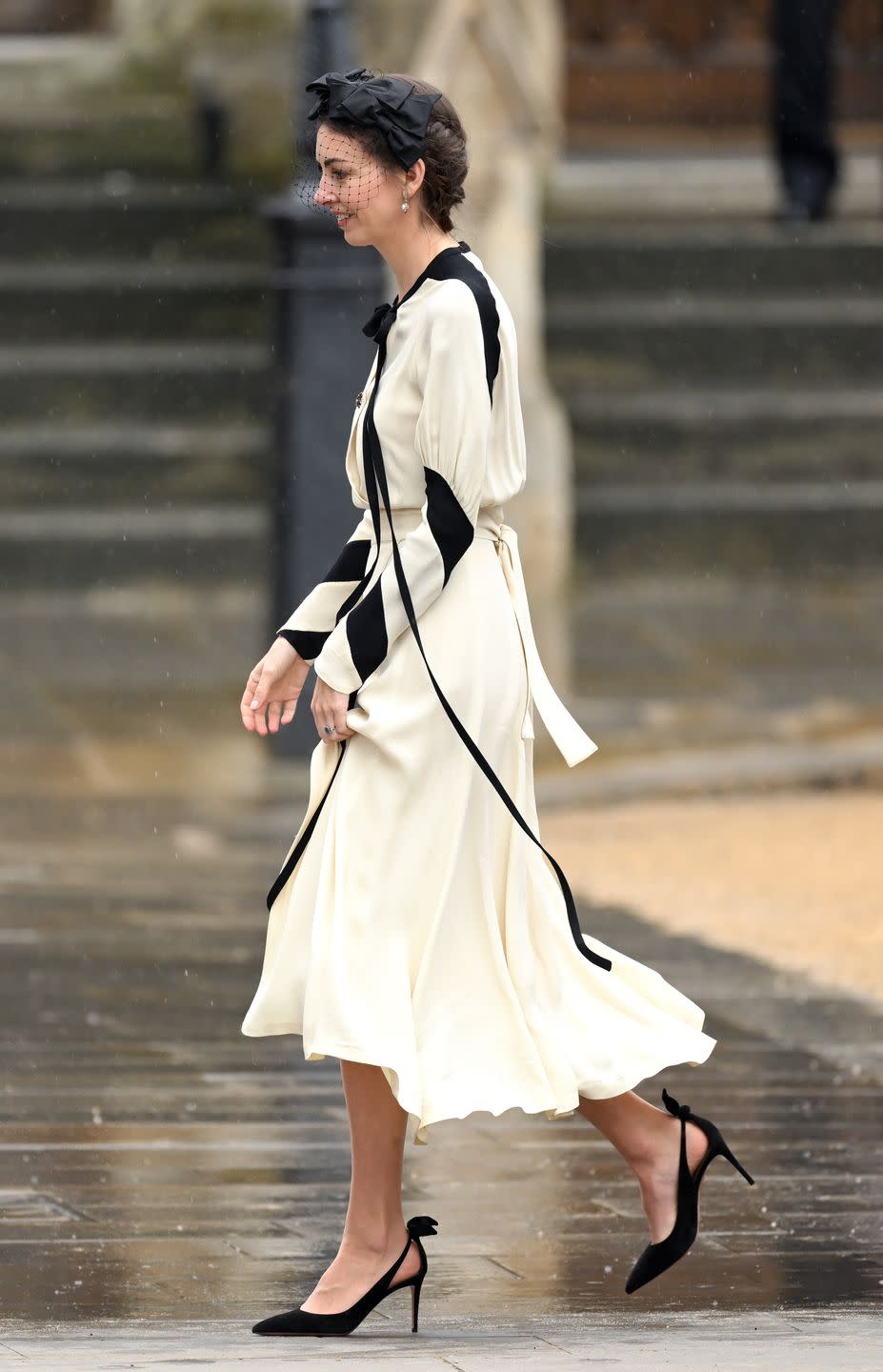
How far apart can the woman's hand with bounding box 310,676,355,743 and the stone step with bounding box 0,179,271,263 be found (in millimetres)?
15079

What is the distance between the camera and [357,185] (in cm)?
473

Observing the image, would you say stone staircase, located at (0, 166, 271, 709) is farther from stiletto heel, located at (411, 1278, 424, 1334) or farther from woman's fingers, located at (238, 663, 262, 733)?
stiletto heel, located at (411, 1278, 424, 1334)

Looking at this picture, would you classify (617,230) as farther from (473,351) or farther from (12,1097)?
(473,351)

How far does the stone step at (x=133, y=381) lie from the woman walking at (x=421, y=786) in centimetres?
1377

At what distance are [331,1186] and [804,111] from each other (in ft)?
51.2

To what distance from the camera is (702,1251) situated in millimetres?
5379

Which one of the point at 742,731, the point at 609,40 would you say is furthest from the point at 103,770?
the point at 609,40

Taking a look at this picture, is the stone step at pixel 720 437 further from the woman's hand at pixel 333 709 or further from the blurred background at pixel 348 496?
the woman's hand at pixel 333 709

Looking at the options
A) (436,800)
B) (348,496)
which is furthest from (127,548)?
(436,800)

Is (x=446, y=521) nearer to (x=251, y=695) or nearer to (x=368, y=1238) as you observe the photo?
(x=251, y=695)

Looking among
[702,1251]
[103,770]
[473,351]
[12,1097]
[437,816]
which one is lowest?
[103,770]

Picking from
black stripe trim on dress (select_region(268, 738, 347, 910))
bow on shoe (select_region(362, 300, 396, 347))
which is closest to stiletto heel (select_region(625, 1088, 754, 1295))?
black stripe trim on dress (select_region(268, 738, 347, 910))

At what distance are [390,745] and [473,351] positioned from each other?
62 centimetres

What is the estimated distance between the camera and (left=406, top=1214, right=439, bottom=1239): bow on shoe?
15.6 ft
